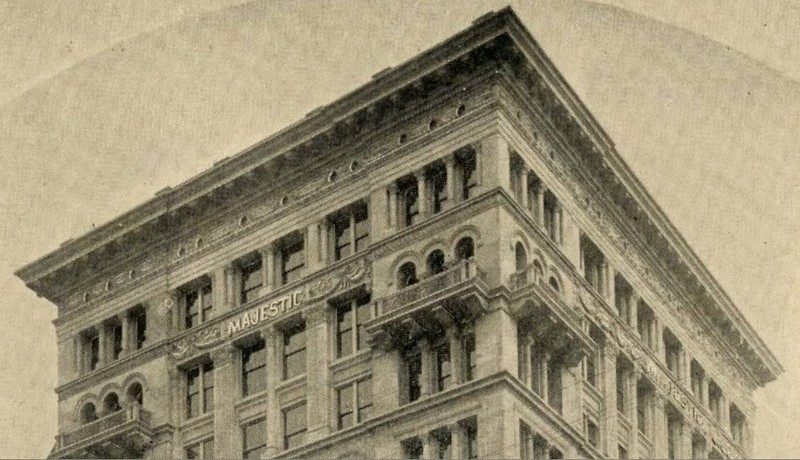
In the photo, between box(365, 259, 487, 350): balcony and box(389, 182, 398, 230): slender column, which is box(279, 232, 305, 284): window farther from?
box(365, 259, 487, 350): balcony

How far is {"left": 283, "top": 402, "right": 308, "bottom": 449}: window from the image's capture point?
180 ft

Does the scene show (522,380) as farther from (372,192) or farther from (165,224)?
(165,224)

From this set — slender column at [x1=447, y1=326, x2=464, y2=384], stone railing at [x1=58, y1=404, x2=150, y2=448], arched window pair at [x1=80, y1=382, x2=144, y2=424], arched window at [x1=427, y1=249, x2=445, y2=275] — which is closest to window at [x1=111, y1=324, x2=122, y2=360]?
arched window pair at [x1=80, y1=382, x2=144, y2=424]

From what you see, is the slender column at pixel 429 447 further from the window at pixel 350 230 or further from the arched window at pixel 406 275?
the window at pixel 350 230

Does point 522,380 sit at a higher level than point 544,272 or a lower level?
lower

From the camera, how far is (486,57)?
175 ft

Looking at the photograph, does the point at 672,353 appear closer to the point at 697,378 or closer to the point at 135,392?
the point at 697,378

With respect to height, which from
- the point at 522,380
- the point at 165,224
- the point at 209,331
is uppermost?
the point at 165,224

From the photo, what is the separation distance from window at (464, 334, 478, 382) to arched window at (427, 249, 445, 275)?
2.46 m

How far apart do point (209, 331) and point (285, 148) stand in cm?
672

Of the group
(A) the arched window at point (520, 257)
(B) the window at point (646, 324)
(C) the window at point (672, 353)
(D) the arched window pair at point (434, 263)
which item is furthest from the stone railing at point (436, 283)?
(C) the window at point (672, 353)

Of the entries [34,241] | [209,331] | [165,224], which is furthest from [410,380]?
[34,241]

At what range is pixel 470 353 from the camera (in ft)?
168

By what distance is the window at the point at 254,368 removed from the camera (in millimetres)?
57031
